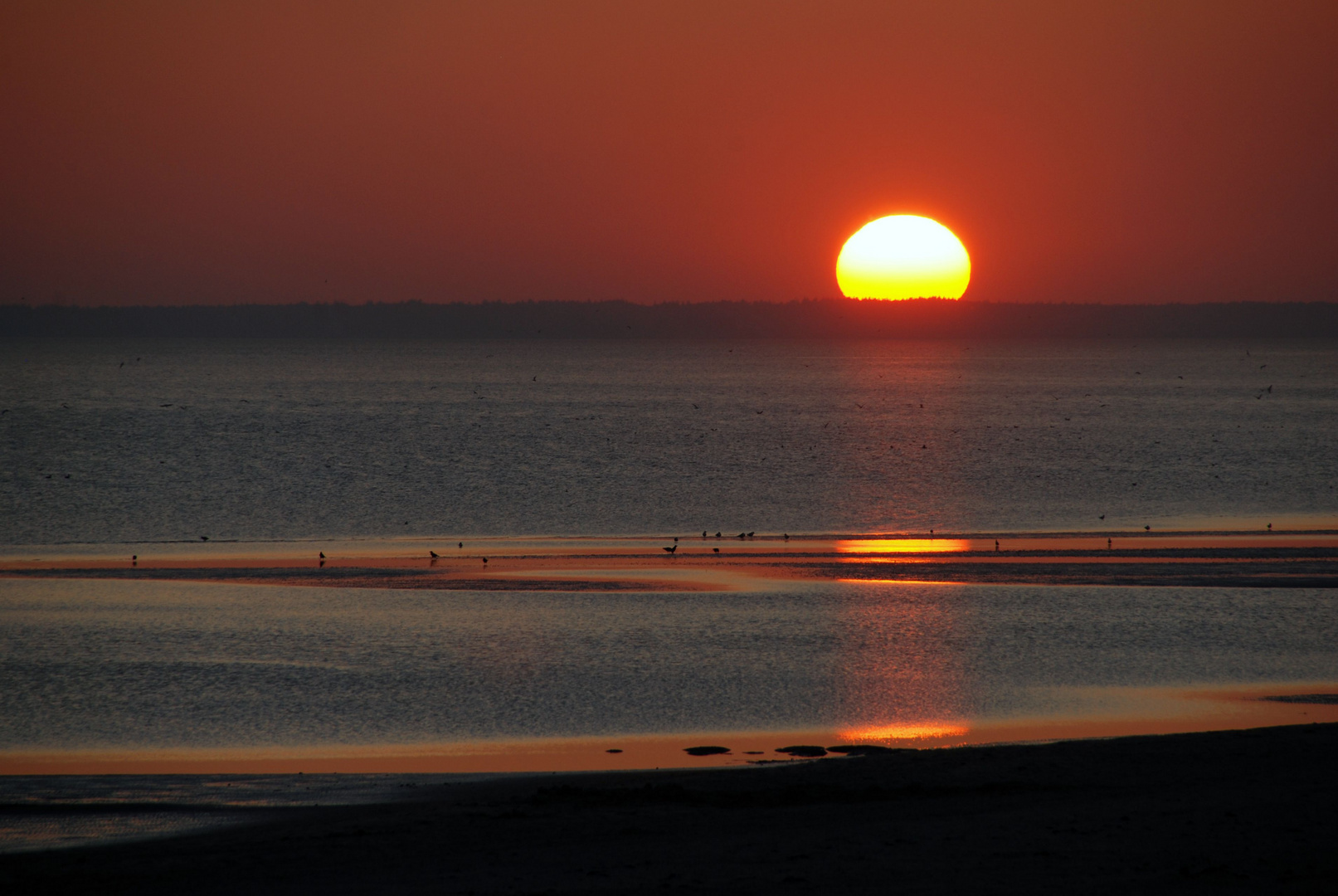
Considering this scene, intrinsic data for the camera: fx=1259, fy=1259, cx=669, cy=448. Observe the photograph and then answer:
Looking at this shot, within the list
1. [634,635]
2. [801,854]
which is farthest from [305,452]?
[801,854]

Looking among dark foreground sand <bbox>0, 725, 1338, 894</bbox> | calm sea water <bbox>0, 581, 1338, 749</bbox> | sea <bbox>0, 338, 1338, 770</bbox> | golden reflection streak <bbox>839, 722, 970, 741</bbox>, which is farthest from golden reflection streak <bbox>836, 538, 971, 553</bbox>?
dark foreground sand <bbox>0, 725, 1338, 894</bbox>

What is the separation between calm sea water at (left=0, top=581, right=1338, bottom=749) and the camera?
15672mm

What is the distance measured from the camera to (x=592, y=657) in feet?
62.5

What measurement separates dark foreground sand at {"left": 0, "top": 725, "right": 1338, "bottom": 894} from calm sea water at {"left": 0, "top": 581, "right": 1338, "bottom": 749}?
10.8 ft

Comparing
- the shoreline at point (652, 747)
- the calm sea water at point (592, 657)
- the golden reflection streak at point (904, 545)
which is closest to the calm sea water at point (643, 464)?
the golden reflection streak at point (904, 545)

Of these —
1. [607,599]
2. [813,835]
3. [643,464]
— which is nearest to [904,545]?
[607,599]

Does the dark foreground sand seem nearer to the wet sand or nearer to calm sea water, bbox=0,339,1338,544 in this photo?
the wet sand

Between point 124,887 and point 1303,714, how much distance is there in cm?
1325

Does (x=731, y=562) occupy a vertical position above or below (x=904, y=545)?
below

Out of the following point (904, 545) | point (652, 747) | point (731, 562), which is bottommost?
point (652, 747)

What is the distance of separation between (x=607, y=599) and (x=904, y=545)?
11.6 meters

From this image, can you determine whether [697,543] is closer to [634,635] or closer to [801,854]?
[634,635]

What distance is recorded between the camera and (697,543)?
3331 cm

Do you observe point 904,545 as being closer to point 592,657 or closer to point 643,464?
point 592,657
